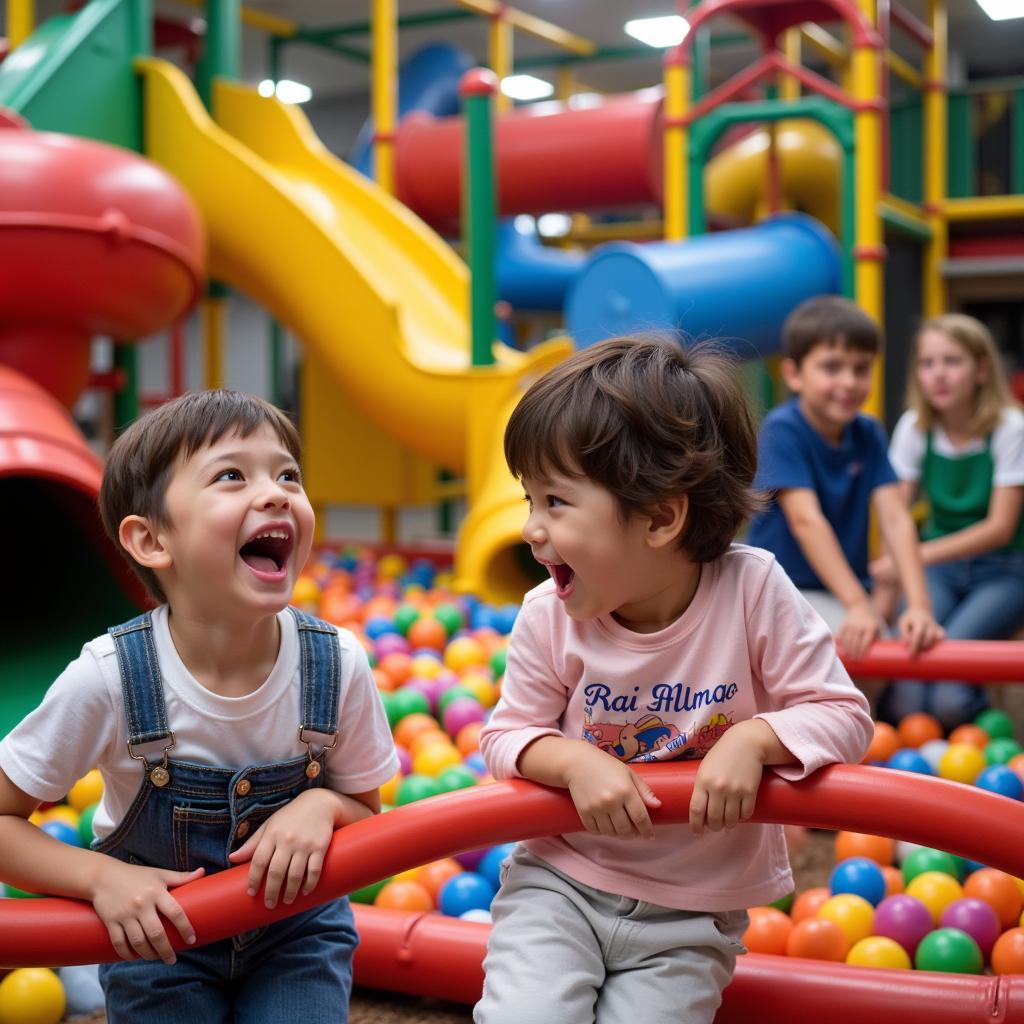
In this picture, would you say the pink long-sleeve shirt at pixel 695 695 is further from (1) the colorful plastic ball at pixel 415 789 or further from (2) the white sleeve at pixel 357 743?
(1) the colorful plastic ball at pixel 415 789

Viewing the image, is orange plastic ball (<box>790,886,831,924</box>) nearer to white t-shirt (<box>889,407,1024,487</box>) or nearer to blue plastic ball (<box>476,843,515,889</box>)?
blue plastic ball (<box>476,843,515,889</box>)

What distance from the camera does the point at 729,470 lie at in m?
1.12

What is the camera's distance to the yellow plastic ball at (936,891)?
1696mm

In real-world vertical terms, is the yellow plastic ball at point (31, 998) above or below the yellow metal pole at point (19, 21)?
below

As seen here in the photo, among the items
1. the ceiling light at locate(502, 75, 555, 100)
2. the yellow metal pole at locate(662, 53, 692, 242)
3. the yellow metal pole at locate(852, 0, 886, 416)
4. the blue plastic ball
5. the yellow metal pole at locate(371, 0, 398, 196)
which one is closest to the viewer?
the blue plastic ball

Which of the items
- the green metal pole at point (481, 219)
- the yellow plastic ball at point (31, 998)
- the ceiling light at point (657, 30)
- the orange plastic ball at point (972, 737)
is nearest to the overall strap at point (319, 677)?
the yellow plastic ball at point (31, 998)

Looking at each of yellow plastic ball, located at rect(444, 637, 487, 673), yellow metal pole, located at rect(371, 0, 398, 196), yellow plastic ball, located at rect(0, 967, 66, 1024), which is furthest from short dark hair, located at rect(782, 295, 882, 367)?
yellow metal pole, located at rect(371, 0, 398, 196)

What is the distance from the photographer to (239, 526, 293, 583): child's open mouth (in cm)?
109

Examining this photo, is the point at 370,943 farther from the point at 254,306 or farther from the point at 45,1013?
the point at 254,306

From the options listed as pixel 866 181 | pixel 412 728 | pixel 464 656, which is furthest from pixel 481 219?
pixel 412 728

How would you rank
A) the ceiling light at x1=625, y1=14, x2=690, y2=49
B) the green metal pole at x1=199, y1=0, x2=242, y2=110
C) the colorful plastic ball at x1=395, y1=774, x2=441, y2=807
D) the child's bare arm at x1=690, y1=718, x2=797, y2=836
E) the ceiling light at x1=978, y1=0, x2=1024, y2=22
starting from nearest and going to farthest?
the child's bare arm at x1=690, y1=718, x2=797, y2=836 < the colorful plastic ball at x1=395, y1=774, x2=441, y2=807 < the green metal pole at x1=199, y1=0, x2=242, y2=110 < the ceiling light at x1=978, y1=0, x2=1024, y2=22 < the ceiling light at x1=625, y1=14, x2=690, y2=49

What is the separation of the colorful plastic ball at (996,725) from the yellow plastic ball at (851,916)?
2.93 ft

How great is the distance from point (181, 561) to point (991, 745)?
5.29ft

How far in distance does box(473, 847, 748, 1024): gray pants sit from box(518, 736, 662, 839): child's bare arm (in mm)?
97
